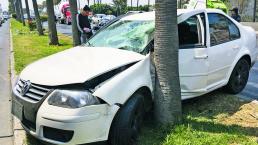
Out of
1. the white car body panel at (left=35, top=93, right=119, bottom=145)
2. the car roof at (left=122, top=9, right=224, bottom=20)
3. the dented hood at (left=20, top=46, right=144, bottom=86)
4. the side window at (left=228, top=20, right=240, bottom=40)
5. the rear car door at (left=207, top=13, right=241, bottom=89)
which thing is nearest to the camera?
the white car body panel at (left=35, top=93, right=119, bottom=145)

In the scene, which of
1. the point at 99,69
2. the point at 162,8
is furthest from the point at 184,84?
the point at 99,69

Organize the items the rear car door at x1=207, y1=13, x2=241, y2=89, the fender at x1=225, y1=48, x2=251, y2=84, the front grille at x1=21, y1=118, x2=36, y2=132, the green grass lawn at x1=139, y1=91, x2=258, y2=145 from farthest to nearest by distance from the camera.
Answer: the fender at x1=225, y1=48, x2=251, y2=84 → the rear car door at x1=207, y1=13, x2=241, y2=89 → the green grass lawn at x1=139, y1=91, x2=258, y2=145 → the front grille at x1=21, y1=118, x2=36, y2=132

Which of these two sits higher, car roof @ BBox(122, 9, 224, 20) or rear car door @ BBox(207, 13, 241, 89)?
car roof @ BBox(122, 9, 224, 20)

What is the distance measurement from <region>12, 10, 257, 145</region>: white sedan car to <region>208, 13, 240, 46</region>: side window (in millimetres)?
20

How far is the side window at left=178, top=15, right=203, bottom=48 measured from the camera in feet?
19.4

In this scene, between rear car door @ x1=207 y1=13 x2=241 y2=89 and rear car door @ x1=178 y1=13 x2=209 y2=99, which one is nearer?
rear car door @ x1=178 y1=13 x2=209 y2=99

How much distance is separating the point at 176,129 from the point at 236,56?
7.52 feet

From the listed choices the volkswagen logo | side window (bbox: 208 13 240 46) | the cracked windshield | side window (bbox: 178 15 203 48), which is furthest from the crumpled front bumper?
side window (bbox: 208 13 240 46)

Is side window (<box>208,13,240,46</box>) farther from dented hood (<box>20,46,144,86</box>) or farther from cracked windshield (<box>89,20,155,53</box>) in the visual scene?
dented hood (<box>20,46,144,86</box>)

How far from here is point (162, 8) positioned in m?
5.12

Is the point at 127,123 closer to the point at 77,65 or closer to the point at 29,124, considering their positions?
the point at 77,65

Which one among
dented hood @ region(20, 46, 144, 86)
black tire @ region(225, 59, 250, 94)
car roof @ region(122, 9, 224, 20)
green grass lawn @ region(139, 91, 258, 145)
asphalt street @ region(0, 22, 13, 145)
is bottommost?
asphalt street @ region(0, 22, 13, 145)

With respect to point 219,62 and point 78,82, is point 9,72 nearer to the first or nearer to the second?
point 219,62

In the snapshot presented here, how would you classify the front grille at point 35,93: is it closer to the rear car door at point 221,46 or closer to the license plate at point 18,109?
the license plate at point 18,109
